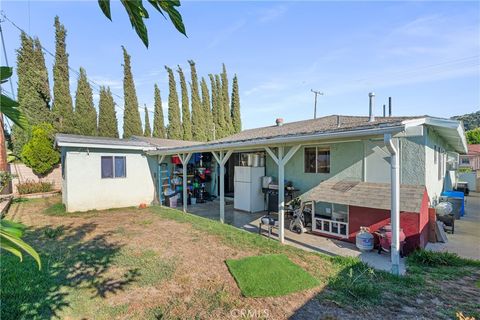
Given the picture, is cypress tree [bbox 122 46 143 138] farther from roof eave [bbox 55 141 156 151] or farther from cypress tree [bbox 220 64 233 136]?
roof eave [bbox 55 141 156 151]

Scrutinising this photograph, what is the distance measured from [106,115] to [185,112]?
7437 millimetres

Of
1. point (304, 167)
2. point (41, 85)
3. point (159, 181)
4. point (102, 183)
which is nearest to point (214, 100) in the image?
point (41, 85)

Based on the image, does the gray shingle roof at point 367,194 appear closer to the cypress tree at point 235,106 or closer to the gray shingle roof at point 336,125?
the gray shingle roof at point 336,125

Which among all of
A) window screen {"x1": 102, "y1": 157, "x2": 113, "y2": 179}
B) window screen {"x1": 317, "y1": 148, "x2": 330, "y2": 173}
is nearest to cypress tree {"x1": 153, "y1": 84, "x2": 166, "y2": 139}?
window screen {"x1": 102, "y1": 157, "x2": 113, "y2": 179}

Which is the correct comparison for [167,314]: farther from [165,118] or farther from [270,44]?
[165,118]

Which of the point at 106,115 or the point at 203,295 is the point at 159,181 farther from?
the point at 106,115

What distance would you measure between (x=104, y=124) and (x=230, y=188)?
1297cm

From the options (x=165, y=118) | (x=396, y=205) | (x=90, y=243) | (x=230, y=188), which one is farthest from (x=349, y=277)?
(x=165, y=118)

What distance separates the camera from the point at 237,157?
1296 centimetres

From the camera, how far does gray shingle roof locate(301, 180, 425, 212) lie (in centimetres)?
581

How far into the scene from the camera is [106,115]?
21.1 meters

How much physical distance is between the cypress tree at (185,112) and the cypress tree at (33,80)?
11.1 metres

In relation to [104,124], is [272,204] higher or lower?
lower

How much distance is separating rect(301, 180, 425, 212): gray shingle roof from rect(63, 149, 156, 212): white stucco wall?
8.10 meters
